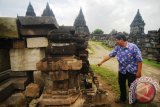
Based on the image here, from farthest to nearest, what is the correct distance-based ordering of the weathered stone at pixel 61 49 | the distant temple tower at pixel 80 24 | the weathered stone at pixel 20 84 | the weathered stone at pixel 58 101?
the distant temple tower at pixel 80 24 < the weathered stone at pixel 20 84 < the weathered stone at pixel 61 49 < the weathered stone at pixel 58 101

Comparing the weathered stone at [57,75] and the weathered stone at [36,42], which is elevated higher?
the weathered stone at [36,42]

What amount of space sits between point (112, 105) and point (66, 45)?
1.95 meters

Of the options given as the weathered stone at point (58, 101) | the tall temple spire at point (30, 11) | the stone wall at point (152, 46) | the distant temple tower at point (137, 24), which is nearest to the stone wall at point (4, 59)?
the weathered stone at point (58, 101)

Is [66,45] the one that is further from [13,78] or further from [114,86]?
[114,86]

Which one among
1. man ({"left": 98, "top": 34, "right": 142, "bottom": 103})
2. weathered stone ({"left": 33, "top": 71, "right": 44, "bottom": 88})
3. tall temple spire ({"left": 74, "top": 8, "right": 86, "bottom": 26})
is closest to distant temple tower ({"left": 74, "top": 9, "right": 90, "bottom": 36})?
tall temple spire ({"left": 74, "top": 8, "right": 86, "bottom": 26})

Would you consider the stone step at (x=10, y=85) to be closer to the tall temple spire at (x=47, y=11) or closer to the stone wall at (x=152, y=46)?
the stone wall at (x=152, y=46)

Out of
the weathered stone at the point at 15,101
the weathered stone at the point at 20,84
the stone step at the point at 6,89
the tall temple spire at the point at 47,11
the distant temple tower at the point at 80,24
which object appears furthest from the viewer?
the distant temple tower at the point at 80,24

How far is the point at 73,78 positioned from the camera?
→ 291cm

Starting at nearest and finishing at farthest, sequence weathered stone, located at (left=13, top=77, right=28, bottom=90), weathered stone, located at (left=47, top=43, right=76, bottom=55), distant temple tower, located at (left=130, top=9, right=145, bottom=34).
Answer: weathered stone, located at (left=47, top=43, right=76, bottom=55)
weathered stone, located at (left=13, top=77, right=28, bottom=90)
distant temple tower, located at (left=130, top=9, right=145, bottom=34)

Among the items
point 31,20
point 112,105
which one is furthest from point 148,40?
point 31,20

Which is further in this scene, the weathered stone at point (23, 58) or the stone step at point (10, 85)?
the weathered stone at point (23, 58)

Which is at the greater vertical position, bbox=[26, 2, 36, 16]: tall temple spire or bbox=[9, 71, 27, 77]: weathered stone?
bbox=[26, 2, 36, 16]: tall temple spire

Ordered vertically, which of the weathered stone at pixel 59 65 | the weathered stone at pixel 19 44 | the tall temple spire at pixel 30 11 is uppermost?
the tall temple spire at pixel 30 11

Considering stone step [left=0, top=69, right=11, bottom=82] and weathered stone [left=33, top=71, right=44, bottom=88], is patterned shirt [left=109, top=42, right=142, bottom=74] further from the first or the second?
stone step [left=0, top=69, right=11, bottom=82]
